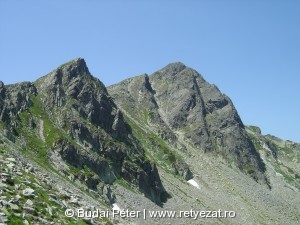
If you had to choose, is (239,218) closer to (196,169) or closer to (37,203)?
(196,169)

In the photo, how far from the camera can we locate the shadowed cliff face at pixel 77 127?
98.2 metres

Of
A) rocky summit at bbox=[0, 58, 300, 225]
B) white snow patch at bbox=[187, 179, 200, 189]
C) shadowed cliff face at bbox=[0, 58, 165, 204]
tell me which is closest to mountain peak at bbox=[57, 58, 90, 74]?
shadowed cliff face at bbox=[0, 58, 165, 204]

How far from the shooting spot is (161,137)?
18950cm

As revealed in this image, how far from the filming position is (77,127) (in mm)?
117938

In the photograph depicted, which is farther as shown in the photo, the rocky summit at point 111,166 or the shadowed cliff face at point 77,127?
the shadowed cliff face at point 77,127

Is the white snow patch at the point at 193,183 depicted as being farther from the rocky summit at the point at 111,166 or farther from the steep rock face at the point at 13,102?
the steep rock face at the point at 13,102

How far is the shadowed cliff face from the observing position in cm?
9825

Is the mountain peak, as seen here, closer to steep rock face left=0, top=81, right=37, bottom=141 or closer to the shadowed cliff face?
the shadowed cliff face

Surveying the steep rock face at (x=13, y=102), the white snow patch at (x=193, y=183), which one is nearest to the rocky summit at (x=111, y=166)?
the white snow patch at (x=193, y=183)

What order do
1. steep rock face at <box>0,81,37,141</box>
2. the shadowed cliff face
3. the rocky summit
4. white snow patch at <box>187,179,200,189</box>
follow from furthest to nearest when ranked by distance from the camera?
white snow patch at <box>187,179,200,189</box>, the shadowed cliff face, steep rock face at <box>0,81,37,141</box>, the rocky summit

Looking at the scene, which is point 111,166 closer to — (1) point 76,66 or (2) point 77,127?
(2) point 77,127

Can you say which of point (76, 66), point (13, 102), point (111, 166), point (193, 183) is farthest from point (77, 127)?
point (193, 183)

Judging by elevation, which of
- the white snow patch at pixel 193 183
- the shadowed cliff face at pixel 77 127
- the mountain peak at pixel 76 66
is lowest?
the white snow patch at pixel 193 183

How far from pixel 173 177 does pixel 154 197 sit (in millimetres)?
29650
